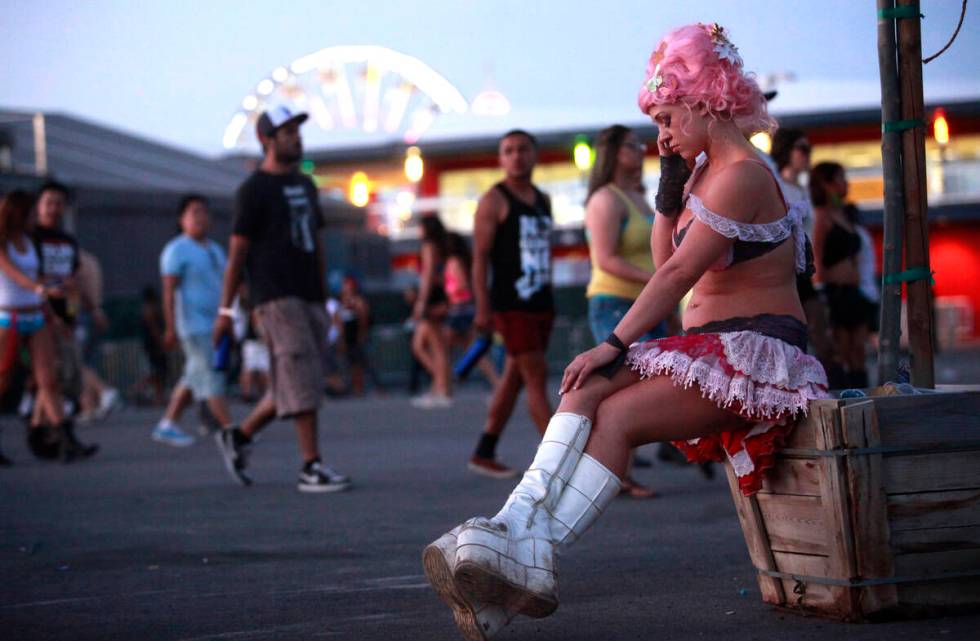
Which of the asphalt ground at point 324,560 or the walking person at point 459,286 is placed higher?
the walking person at point 459,286

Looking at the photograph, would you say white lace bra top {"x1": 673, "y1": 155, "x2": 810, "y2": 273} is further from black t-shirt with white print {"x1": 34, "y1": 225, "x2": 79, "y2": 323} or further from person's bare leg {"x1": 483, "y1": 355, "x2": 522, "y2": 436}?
black t-shirt with white print {"x1": 34, "y1": 225, "x2": 79, "y2": 323}

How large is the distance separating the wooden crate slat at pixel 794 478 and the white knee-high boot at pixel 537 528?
0.52 meters

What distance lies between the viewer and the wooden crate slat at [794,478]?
393 centimetres

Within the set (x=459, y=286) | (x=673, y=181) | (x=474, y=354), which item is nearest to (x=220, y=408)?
(x=474, y=354)

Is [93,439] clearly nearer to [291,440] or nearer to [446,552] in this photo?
[291,440]

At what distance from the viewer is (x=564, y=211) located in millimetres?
42344

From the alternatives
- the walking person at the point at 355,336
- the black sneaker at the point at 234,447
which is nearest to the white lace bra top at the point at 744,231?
the black sneaker at the point at 234,447

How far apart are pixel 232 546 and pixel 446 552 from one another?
102 inches

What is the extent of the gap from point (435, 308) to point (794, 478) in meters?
11.6

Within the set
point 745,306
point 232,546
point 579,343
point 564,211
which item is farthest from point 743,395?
point 564,211

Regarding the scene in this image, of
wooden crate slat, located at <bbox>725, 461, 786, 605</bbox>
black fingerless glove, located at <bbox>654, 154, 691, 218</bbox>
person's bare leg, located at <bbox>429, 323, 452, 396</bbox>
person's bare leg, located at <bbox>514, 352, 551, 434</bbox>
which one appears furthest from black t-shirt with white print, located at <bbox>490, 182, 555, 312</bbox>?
person's bare leg, located at <bbox>429, 323, 452, 396</bbox>

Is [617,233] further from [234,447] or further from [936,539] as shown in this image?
[936,539]

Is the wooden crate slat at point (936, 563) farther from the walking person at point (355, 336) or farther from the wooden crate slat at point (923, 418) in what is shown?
the walking person at point (355, 336)

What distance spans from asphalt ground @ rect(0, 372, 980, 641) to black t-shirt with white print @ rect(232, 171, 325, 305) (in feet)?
3.92
